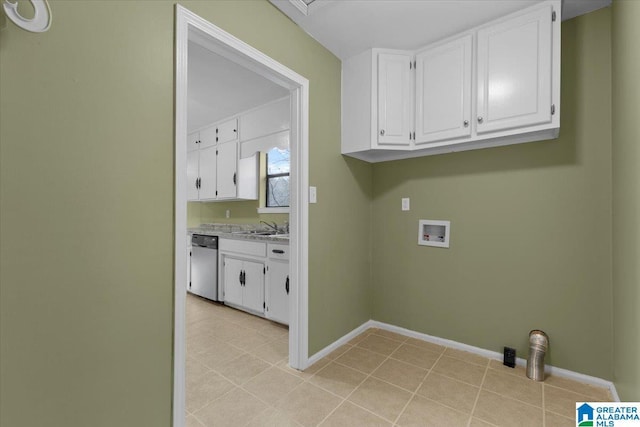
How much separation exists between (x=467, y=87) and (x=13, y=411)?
2.85 m

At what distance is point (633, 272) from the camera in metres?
1.30

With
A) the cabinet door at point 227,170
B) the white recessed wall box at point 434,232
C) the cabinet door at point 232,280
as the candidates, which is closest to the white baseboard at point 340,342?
the white recessed wall box at point 434,232

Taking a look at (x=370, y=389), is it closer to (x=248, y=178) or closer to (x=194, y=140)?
(x=248, y=178)

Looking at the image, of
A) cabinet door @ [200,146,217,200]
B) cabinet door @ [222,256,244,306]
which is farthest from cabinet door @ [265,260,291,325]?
cabinet door @ [200,146,217,200]

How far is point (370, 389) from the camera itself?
179 cm

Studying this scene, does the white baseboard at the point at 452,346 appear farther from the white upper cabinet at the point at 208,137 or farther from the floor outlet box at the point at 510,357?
the white upper cabinet at the point at 208,137

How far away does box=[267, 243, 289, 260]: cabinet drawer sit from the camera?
2.70 meters

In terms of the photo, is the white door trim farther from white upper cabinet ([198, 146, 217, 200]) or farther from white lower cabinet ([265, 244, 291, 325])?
white upper cabinet ([198, 146, 217, 200])

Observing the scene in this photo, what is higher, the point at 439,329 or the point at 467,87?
the point at 467,87

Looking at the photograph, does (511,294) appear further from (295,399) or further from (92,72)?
(92,72)

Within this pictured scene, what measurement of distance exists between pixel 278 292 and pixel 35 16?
95.3 inches

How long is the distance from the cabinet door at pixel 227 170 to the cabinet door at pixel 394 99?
2.26 metres

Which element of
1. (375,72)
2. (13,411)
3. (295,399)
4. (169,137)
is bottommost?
(295,399)

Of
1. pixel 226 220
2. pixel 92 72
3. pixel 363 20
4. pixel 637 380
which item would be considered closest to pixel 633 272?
pixel 637 380
